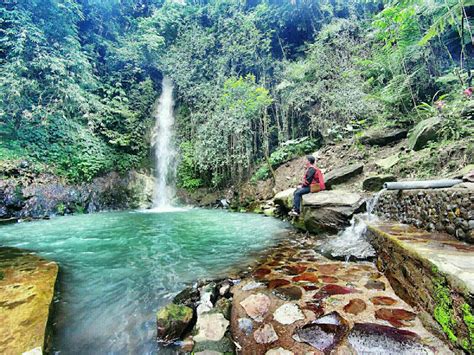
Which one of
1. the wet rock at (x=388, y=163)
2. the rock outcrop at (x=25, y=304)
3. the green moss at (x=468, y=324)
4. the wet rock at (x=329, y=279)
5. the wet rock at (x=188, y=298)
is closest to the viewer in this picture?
the green moss at (x=468, y=324)

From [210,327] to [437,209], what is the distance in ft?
10.4

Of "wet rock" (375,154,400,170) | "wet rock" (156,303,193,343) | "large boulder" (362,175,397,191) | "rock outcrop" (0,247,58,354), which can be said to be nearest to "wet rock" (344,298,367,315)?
"wet rock" (156,303,193,343)

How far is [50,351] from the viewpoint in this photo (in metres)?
1.94

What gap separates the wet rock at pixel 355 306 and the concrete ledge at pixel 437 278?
386 millimetres

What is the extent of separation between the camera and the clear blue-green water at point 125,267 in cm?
220

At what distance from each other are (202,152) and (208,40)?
902 centimetres

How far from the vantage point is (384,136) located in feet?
26.9

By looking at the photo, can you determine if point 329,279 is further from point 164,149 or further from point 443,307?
point 164,149

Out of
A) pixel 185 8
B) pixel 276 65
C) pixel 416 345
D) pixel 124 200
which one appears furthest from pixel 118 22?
pixel 416 345

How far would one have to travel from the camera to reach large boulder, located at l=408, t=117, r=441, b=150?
18.7 ft

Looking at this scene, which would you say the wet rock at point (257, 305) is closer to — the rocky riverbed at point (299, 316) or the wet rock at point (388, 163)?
the rocky riverbed at point (299, 316)

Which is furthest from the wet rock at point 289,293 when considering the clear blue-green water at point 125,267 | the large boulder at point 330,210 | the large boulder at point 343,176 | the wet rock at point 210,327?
the large boulder at point 343,176

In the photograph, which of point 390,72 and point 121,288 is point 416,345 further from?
point 390,72

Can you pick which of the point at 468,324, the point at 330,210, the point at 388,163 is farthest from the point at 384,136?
the point at 468,324
